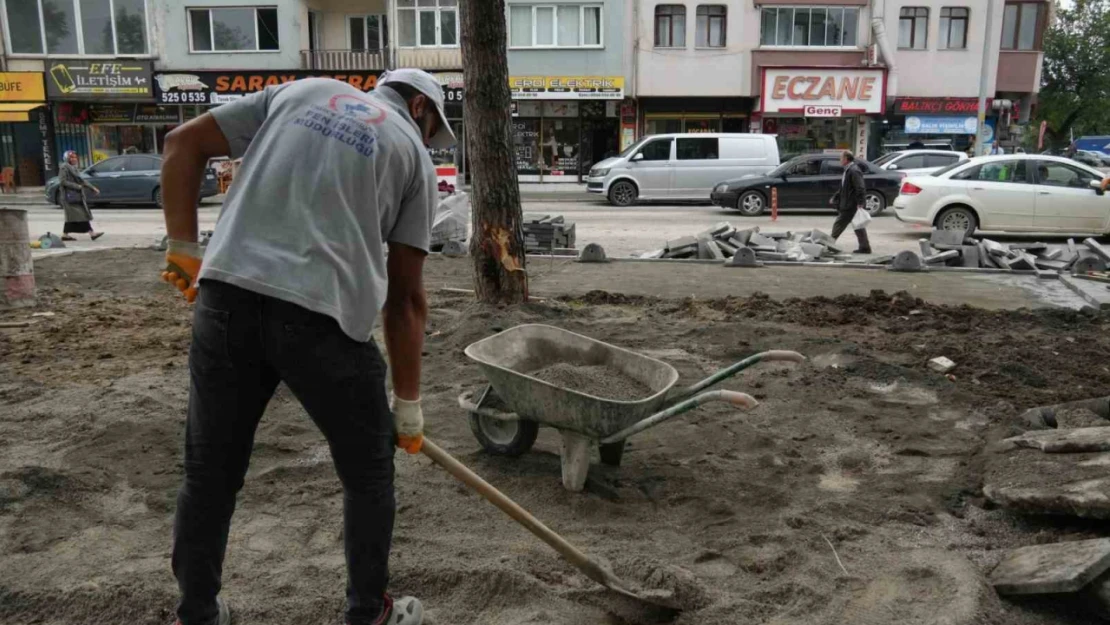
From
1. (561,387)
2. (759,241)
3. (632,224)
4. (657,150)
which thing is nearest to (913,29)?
(657,150)

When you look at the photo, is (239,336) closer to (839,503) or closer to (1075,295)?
(839,503)

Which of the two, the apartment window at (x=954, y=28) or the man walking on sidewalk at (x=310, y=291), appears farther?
the apartment window at (x=954, y=28)

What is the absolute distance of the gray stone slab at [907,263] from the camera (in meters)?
11.5

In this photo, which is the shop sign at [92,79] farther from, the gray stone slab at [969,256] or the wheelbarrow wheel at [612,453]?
the wheelbarrow wheel at [612,453]

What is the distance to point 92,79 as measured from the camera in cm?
2930

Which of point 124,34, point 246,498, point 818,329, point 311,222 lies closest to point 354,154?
point 311,222

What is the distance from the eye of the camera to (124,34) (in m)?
29.9

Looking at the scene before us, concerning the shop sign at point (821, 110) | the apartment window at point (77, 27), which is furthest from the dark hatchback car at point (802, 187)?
the apartment window at point (77, 27)

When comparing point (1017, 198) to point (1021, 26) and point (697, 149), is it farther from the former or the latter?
point (1021, 26)

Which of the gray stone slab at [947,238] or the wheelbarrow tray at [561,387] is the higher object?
the wheelbarrow tray at [561,387]

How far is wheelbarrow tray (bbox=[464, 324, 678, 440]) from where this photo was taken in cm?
380

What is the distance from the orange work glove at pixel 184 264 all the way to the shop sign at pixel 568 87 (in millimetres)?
27623

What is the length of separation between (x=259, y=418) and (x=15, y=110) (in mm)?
32433

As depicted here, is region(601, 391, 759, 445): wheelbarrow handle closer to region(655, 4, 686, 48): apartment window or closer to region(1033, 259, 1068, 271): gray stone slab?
region(1033, 259, 1068, 271): gray stone slab
